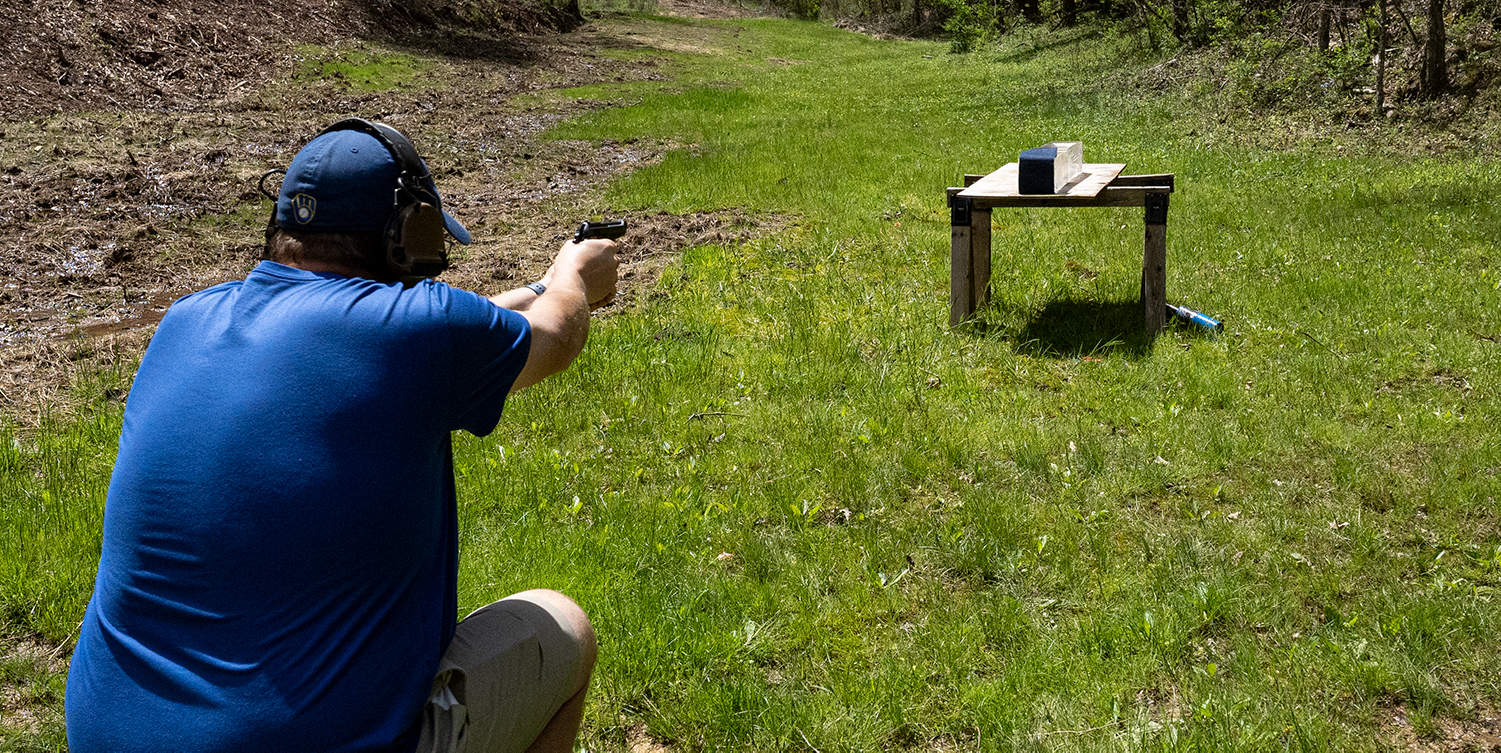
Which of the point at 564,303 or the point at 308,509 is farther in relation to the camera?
the point at 564,303

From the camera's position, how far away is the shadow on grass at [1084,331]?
7344 millimetres

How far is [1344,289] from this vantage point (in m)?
8.15

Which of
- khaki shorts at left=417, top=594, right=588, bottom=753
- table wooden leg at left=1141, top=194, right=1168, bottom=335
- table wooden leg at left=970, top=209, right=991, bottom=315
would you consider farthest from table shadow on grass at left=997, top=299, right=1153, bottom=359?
khaki shorts at left=417, top=594, right=588, bottom=753

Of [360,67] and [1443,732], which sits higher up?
[360,67]

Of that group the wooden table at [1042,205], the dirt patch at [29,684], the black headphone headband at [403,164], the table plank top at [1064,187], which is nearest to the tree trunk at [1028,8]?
the table plank top at [1064,187]

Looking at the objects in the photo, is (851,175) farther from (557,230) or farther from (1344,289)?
(1344,289)

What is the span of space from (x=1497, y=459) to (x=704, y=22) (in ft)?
152

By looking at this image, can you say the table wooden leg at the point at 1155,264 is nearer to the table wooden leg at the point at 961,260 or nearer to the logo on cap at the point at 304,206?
the table wooden leg at the point at 961,260

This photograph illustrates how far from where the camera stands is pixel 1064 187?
7.61 meters

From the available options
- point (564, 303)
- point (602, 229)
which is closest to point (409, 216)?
point (564, 303)

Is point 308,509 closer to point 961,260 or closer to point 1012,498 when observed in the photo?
Answer: point 1012,498

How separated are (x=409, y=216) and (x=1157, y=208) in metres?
5.86

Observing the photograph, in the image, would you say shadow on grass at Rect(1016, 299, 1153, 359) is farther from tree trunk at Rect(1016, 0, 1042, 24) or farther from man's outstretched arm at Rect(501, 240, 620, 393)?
tree trunk at Rect(1016, 0, 1042, 24)

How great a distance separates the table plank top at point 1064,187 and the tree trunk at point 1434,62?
8.80 m
